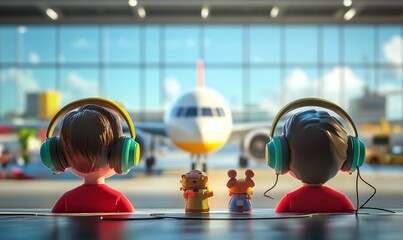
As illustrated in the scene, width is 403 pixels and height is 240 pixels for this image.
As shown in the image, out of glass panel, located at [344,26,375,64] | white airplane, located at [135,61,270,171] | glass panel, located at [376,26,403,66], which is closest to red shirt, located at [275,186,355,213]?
white airplane, located at [135,61,270,171]

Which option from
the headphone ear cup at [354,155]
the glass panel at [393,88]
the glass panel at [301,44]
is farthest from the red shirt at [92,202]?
the glass panel at [393,88]

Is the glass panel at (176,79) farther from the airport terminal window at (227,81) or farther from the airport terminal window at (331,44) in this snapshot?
the airport terminal window at (331,44)

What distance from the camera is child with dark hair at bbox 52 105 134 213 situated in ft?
14.1

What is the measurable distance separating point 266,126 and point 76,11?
11403mm

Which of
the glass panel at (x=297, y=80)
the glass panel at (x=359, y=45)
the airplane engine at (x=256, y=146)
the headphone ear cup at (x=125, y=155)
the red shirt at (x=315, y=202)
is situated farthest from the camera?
the glass panel at (x=359, y=45)

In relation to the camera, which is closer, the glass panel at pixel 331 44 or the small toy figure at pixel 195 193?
the small toy figure at pixel 195 193

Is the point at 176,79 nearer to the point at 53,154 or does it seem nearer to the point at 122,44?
the point at 122,44

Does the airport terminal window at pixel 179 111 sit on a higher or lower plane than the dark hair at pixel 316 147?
higher

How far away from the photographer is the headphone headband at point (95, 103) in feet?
14.5

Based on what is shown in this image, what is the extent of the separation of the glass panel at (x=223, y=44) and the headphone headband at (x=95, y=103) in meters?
23.2

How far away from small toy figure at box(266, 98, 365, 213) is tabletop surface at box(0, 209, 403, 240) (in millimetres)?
322

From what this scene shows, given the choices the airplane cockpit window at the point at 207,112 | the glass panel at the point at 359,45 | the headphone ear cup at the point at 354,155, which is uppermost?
the glass panel at the point at 359,45

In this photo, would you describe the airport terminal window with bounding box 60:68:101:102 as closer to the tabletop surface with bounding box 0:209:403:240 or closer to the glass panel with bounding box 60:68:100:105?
the glass panel with bounding box 60:68:100:105

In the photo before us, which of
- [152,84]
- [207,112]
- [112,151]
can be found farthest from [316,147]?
[152,84]
